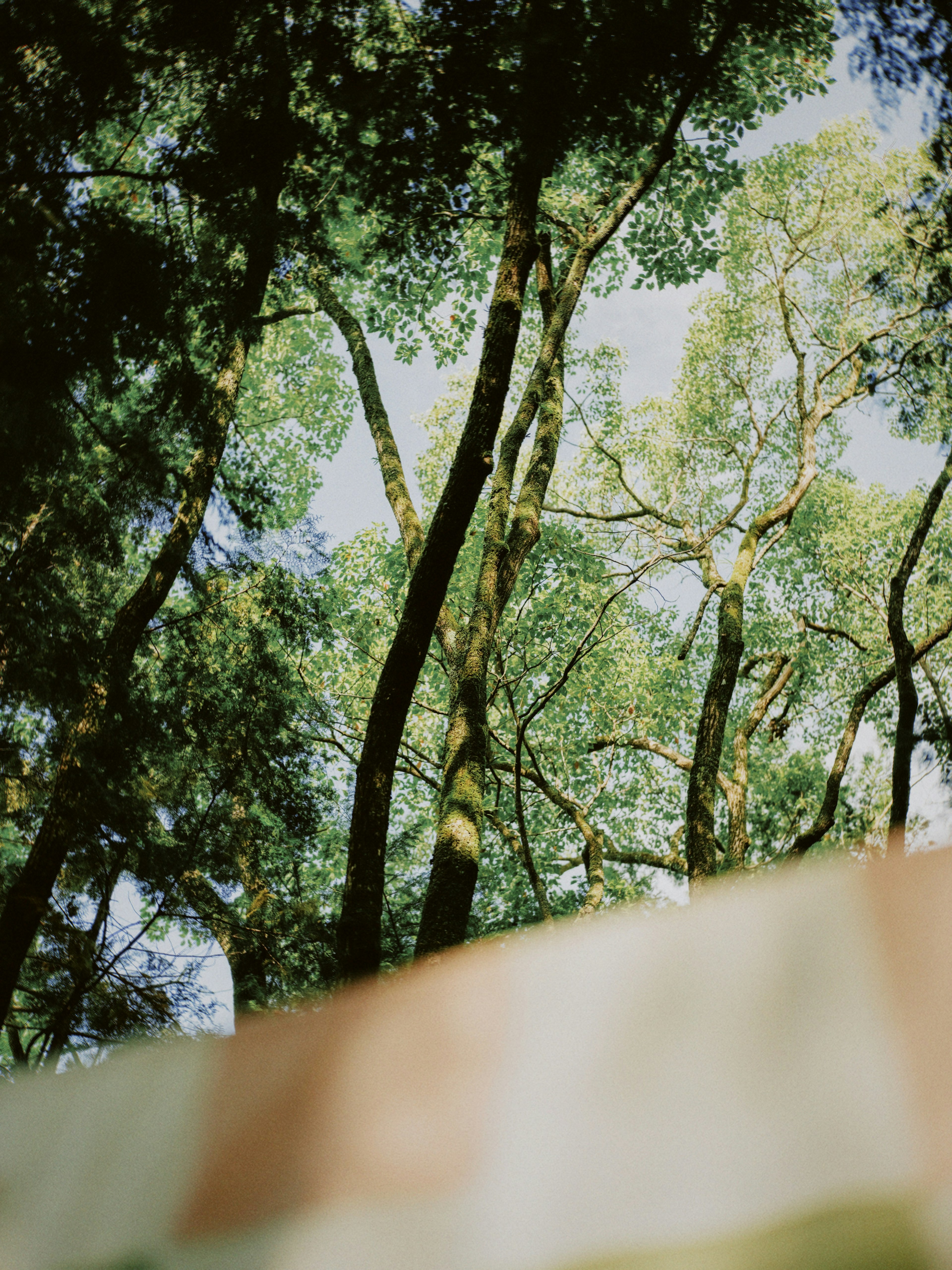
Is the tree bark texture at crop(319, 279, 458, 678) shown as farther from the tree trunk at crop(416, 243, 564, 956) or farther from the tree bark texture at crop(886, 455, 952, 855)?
the tree bark texture at crop(886, 455, 952, 855)

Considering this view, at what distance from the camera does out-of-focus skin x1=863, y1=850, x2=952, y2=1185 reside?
0.48 m

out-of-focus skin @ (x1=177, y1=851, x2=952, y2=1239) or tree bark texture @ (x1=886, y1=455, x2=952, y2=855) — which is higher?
tree bark texture @ (x1=886, y1=455, x2=952, y2=855)

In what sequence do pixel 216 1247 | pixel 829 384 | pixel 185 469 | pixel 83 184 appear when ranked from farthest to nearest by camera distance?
pixel 829 384 → pixel 185 469 → pixel 83 184 → pixel 216 1247

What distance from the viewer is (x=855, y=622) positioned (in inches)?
272

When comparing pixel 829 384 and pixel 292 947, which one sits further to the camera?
pixel 829 384

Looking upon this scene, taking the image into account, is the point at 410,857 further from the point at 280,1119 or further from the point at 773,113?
the point at 280,1119

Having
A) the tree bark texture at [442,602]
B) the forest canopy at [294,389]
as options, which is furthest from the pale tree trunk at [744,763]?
the tree bark texture at [442,602]

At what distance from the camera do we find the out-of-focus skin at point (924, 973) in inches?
19.0

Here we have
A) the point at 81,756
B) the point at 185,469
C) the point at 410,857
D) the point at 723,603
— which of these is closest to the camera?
the point at 81,756

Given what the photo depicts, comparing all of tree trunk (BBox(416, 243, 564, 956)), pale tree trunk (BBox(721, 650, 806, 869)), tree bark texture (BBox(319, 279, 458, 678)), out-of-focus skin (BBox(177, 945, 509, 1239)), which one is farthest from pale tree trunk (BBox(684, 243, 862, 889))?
out-of-focus skin (BBox(177, 945, 509, 1239))

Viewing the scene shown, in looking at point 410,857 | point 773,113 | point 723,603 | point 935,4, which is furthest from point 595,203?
point 410,857

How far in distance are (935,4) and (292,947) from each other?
3.57m

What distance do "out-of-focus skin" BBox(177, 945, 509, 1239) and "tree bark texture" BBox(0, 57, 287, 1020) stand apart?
214 cm

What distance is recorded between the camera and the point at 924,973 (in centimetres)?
53
